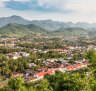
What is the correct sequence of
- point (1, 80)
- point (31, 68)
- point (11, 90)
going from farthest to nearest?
point (31, 68) → point (1, 80) → point (11, 90)

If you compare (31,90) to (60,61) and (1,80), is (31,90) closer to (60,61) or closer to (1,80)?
(1,80)

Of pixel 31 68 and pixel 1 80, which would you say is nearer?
pixel 1 80

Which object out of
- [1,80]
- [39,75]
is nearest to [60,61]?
[39,75]

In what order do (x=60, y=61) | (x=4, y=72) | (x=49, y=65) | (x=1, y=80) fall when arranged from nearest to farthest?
(x=1, y=80) < (x=4, y=72) < (x=49, y=65) < (x=60, y=61)

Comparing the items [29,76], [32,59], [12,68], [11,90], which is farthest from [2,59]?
[11,90]

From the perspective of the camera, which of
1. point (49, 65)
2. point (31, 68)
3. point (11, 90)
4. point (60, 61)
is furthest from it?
point (60, 61)

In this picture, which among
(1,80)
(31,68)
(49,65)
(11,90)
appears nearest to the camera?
(11,90)

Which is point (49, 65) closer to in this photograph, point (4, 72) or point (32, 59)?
point (32, 59)

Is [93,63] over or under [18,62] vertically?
over

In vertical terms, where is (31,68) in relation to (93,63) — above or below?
below
